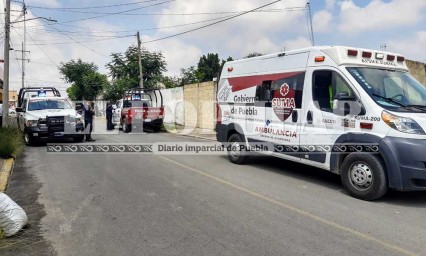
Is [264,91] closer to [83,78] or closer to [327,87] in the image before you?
[327,87]

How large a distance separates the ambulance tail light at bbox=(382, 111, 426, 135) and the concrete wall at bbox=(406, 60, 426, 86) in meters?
10.4

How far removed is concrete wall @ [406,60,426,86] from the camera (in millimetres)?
15305

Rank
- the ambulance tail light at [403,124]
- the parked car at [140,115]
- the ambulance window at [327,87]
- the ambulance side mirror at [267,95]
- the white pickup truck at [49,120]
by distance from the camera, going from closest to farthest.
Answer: the ambulance tail light at [403,124], the ambulance window at [327,87], the ambulance side mirror at [267,95], the white pickup truck at [49,120], the parked car at [140,115]

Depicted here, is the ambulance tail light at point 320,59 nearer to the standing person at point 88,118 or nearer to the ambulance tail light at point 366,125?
the ambulance tail light at point 366,125

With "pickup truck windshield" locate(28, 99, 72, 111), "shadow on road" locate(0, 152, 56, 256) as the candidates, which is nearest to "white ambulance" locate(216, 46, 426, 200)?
"shadow on road" locate(0, 152, 56, 256)

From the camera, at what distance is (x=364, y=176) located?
6457mm

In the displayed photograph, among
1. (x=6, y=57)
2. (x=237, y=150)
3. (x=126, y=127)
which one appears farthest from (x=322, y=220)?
(x=6, y=57)

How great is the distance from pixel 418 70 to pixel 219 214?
1356 centimetres

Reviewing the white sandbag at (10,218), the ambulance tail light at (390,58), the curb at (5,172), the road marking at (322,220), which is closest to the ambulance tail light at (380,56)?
the ambulance tail light at (390,58)

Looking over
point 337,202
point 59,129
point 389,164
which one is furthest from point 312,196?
point 59,129

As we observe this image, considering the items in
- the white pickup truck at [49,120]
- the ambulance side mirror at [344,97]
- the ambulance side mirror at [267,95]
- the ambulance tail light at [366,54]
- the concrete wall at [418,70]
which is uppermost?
the concrete wall at [418,70]

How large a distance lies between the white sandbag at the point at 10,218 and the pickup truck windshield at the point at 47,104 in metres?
11.0

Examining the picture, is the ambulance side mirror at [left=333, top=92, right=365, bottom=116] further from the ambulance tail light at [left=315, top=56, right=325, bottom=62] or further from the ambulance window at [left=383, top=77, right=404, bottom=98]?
the ambulance tail light at [left=315, top=56, right=325, bottom=62]

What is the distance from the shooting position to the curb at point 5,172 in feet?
25.0
